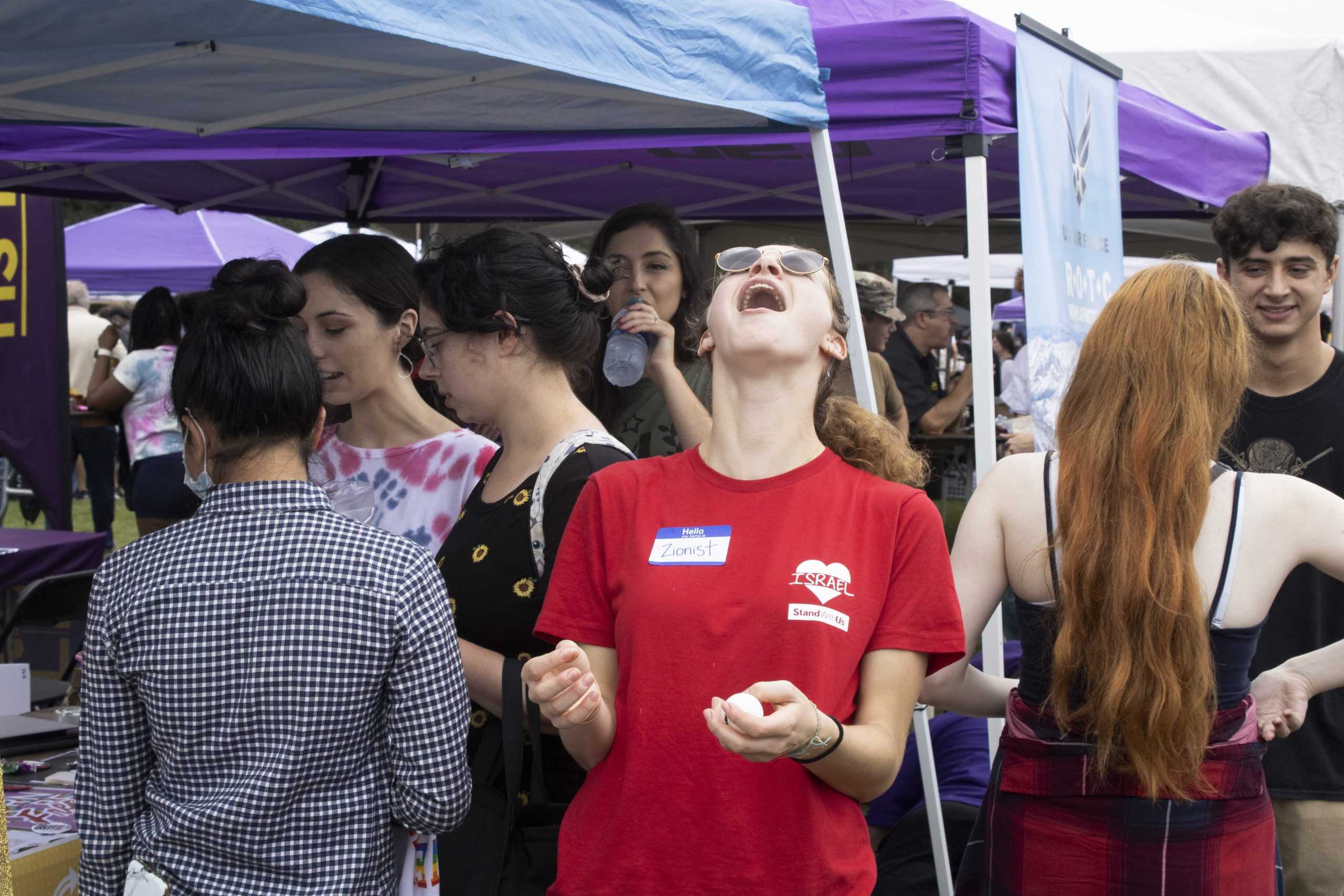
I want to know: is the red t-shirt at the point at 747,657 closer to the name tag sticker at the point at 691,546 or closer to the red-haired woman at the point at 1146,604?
the name tag sticker at the point at 691,546

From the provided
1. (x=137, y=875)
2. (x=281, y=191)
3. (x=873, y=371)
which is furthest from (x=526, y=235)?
(x=873, y=371)

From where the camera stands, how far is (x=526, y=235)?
2121mm

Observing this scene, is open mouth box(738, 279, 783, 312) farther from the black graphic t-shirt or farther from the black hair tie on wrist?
the black graphic t-shirt

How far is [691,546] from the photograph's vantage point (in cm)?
153

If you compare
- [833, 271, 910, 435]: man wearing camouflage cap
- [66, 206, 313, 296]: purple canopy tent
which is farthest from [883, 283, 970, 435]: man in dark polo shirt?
[66, 206, 313, 296]: purple canopy tent

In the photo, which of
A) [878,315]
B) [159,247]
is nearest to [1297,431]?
[878,315]

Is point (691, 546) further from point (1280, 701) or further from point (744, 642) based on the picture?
point (1280, 701)

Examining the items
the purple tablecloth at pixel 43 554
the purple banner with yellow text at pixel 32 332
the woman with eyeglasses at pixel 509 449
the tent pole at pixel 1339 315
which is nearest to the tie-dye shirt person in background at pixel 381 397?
the woman with eyeglasses at pixel 509 449

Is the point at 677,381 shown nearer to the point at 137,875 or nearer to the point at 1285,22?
the point at 137,875

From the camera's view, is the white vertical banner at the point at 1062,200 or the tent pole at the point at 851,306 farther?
the white vertical banner at the point at 1062,200

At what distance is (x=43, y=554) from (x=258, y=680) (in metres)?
3.14

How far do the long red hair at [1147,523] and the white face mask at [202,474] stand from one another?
1.21m

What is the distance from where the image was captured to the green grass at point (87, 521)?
10266mm

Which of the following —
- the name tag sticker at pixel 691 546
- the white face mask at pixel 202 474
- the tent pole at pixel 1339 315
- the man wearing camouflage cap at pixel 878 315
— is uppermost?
the man wearing camouflage cap at pixel 878 315
